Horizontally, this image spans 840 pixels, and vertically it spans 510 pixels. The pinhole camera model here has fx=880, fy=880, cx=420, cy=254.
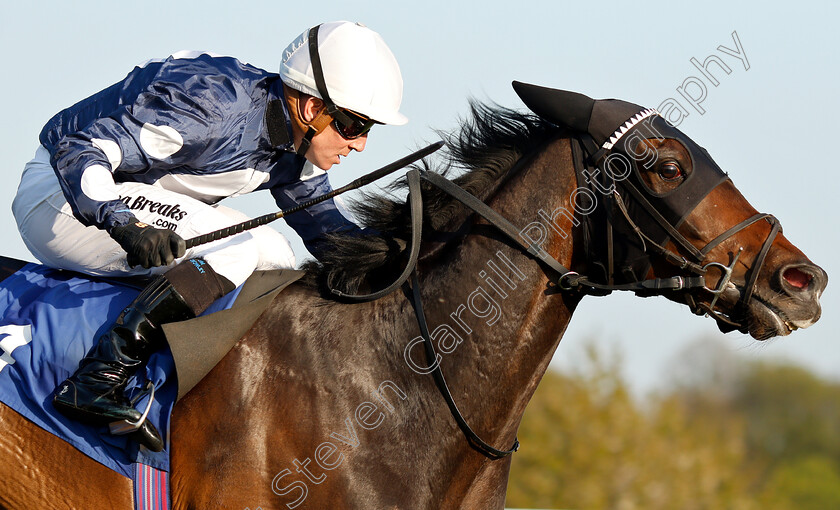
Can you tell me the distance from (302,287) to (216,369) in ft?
1.64

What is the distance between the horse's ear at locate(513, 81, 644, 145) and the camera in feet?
11.3

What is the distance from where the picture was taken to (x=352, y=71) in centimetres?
370

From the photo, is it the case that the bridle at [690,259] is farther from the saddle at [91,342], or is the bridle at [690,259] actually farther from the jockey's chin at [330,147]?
the saddle at [91,342]

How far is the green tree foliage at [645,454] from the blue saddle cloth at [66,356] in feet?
52.0

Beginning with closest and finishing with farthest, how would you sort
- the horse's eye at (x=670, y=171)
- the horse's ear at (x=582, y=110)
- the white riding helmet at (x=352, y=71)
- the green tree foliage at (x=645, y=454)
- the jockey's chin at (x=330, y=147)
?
1. the horse's eye at (x=670, y=171)
2. the horse's ear at (x=582, y=110)
3. the white riding helmet at (x=352, y=71)
4. the jockey's chin at (x=330, y=147)
5. the green tree foliage at (x=645, y=454)

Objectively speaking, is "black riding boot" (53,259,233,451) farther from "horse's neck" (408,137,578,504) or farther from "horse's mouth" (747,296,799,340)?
"horse's mouth" (747,296,799,340)

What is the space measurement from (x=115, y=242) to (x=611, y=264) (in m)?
1.96

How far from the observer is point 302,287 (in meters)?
3.61

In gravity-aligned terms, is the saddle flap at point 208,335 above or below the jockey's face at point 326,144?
below

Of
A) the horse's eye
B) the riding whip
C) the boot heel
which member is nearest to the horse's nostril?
the horse's eye

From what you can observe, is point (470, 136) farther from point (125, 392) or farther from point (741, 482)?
point (741, 482)

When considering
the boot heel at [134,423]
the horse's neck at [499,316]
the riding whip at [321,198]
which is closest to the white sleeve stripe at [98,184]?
the riding whip at [321,198]

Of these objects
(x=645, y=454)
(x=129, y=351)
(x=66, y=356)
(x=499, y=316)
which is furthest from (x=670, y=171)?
(x=645, y=454)

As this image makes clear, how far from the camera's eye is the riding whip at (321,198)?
3367mm
